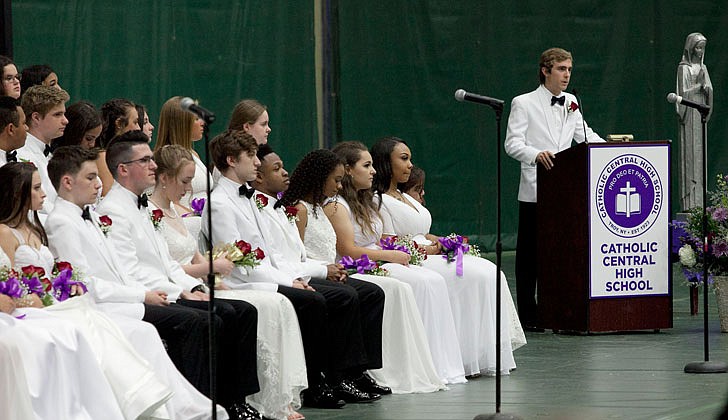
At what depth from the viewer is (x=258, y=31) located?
12.4m

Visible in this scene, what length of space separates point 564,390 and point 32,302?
9.47 ft

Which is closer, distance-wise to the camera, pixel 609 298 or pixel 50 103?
pixel 50 103

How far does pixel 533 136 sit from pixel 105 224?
428 centimetres

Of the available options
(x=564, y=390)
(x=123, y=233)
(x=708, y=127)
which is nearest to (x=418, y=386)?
(x=564, y=390)

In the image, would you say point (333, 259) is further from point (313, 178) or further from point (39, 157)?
point (39, 157)

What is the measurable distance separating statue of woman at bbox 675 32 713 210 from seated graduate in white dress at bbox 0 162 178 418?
24.1 ft

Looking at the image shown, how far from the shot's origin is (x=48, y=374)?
5297mm

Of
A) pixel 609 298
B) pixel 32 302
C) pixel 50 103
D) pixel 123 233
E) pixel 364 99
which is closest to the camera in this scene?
pixel 32 302

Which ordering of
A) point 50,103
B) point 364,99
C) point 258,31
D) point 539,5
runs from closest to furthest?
point 50,103 → point 258,31 → point 364,99 → point 539,5

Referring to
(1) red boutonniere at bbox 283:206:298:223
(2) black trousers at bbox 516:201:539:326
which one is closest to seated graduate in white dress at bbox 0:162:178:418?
(1) red boutonniere at bbox 283:206:298:223

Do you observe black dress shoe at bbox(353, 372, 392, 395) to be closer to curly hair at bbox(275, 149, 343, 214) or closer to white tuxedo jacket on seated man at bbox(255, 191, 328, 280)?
white tuxedo jacket on seated man at bbox(255, 191, 328, 280)

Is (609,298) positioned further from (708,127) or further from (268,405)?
(708,127)

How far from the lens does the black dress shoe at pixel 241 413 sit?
6293mm

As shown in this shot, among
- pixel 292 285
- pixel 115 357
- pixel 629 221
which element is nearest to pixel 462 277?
pixel 292 285
